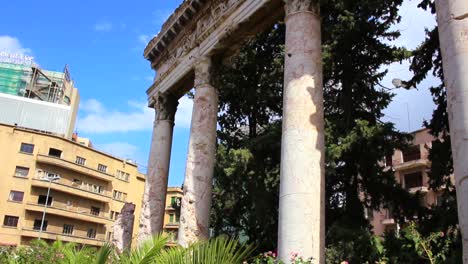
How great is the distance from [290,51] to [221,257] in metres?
3.86

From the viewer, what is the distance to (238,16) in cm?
988

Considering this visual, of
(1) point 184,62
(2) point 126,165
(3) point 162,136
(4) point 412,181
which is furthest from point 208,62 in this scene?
(2) point 126,165

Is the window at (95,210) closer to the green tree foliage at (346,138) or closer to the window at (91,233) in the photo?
the window at (91,233)

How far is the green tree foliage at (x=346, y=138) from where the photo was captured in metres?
12.4

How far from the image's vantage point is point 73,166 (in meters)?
40.7

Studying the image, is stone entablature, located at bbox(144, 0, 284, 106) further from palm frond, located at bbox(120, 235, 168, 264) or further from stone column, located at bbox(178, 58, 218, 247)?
palm frond, located at bbox(120, 235, 168, 264)

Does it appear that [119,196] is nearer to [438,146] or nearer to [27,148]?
[27,148]

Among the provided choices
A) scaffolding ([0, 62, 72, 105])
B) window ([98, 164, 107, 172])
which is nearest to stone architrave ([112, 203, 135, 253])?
window ([98, 164, 107, 172])

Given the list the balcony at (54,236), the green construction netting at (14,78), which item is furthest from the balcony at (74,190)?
the green construction netting at (14,78)

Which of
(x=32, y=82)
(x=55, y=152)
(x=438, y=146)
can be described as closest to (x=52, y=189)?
(x=55, y=152)

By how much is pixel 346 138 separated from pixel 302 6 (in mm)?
5059

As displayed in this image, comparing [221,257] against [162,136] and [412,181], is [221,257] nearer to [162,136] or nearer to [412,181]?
Result: [162,136]

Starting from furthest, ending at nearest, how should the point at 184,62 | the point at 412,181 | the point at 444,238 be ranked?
the point at 412,181 < the point at 184,62 < the point at 444,238

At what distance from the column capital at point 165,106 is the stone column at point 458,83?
9263mm
